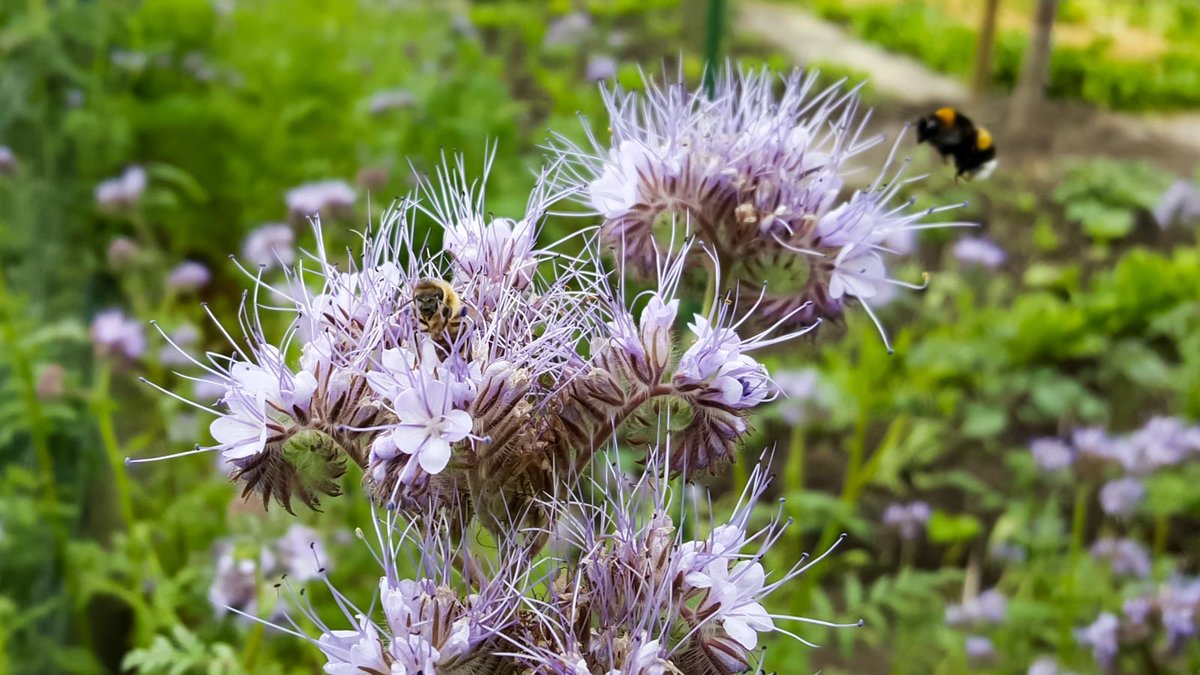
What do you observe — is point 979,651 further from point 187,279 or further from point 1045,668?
point 187,279

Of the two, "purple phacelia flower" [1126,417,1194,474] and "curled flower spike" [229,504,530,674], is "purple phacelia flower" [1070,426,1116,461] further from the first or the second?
"curled flower spike" [229,504,530,674]

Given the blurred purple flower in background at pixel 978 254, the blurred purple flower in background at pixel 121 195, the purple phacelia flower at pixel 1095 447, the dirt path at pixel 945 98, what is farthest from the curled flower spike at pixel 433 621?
the dirt path at pixel 945 98

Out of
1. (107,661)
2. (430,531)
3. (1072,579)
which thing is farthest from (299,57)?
(430,531)

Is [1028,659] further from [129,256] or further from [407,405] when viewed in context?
[129,256]

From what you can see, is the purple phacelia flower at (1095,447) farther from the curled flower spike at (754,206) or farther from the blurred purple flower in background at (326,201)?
the blurred purple flower in background at (326,201)

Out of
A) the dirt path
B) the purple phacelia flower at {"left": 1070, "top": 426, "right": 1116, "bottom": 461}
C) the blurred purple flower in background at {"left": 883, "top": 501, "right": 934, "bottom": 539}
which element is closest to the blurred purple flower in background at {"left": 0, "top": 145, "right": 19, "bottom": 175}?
the blurred purple flower in background at {"left": 883, "top": 501, "right": 934, "bottom": 539}

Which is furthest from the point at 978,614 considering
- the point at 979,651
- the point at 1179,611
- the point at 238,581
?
the point at 238,581
